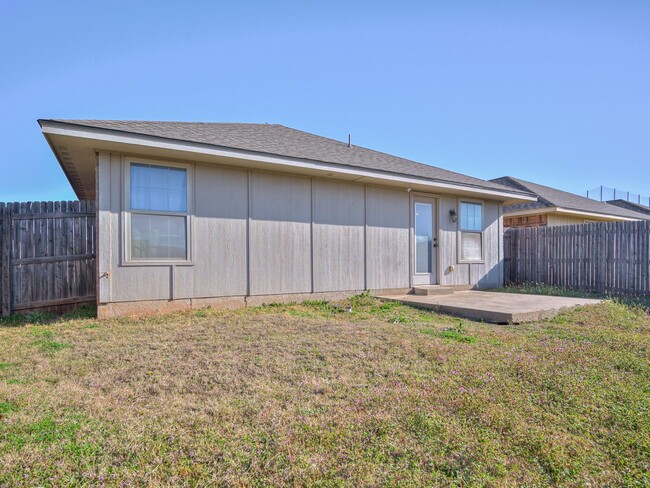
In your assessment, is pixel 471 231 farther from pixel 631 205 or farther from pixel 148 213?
pixel 631 205

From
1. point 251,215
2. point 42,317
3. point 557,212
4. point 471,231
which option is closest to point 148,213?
point 251,215

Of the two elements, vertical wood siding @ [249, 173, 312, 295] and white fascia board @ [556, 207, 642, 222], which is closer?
vertical wood siding @ [249, 173, 312, 295]

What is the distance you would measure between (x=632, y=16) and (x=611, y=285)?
602 centimetres

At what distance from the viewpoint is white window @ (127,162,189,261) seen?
593cm

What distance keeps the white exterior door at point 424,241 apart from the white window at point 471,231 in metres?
0.97

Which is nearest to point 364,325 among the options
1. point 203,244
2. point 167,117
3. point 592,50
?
point 203,244

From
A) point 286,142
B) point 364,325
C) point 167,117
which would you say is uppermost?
point 167,117

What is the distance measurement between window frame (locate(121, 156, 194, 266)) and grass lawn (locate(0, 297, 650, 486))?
1.55m

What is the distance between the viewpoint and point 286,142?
799 centimetres

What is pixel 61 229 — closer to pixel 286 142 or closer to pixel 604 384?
pixel 286 142

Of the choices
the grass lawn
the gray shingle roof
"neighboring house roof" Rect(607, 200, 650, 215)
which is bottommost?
the grass lawn

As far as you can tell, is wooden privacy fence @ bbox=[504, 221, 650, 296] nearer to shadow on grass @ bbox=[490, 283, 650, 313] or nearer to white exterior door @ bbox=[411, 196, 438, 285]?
shadow on grass @ bbox=[490, 283, 650, 313]

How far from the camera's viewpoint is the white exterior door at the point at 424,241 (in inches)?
353

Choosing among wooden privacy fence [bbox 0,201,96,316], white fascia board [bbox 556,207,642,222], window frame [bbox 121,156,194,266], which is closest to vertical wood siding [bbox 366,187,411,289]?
window frame [bbox 121,156,194,266]
